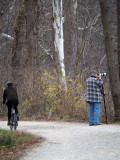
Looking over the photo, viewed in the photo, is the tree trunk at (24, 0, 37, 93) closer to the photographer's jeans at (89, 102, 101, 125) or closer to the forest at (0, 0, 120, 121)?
the forest at (0, 0, 120, 121)

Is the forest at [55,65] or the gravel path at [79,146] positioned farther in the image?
the forest at [55,65]

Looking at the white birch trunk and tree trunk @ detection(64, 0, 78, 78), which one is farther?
tree trunk @ detection(64, 0, 78, 78)

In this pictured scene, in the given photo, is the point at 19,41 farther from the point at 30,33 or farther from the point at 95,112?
the point at 95,112

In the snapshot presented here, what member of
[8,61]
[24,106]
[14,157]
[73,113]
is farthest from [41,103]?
[14,157]

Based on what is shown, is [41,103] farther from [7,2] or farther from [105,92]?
[7,2]

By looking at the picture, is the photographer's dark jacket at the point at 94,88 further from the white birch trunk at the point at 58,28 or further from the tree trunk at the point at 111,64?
the white birch trunk at the point at 58,28

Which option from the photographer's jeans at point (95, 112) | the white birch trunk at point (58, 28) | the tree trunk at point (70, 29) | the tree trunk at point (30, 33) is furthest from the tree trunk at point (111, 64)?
the tree trunk at point (70, 29)

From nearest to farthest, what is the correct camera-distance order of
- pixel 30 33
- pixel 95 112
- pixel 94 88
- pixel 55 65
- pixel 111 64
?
pixel 95 112
pixel 94 88
pixel 111 64
pixel 55 65
pixel 30 33

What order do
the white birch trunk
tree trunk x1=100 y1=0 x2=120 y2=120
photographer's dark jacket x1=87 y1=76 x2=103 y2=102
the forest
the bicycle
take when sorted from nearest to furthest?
the bicycle
photographer's dark jacket x1=87 y1=76 x2=103 y2=102
tree trunk x1=100 y1=0 x2=120 y2=120
the forest
the white birch trunk

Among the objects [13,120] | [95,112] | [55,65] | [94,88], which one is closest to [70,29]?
[55,65]

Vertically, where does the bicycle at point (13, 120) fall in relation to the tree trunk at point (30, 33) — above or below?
below

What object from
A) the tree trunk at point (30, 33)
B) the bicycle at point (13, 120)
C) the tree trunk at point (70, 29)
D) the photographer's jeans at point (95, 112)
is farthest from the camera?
the tree trunk at point (70, 29)

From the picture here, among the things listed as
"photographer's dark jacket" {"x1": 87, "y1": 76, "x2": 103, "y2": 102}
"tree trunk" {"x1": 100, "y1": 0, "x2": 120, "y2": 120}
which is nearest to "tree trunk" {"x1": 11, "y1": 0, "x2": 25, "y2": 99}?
"tree trunk" {"x1": 100, "y1": 0, "x2": 120, "y2": 120}

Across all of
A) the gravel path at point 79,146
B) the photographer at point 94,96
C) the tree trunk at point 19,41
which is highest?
the tree trunk at point 19,41
